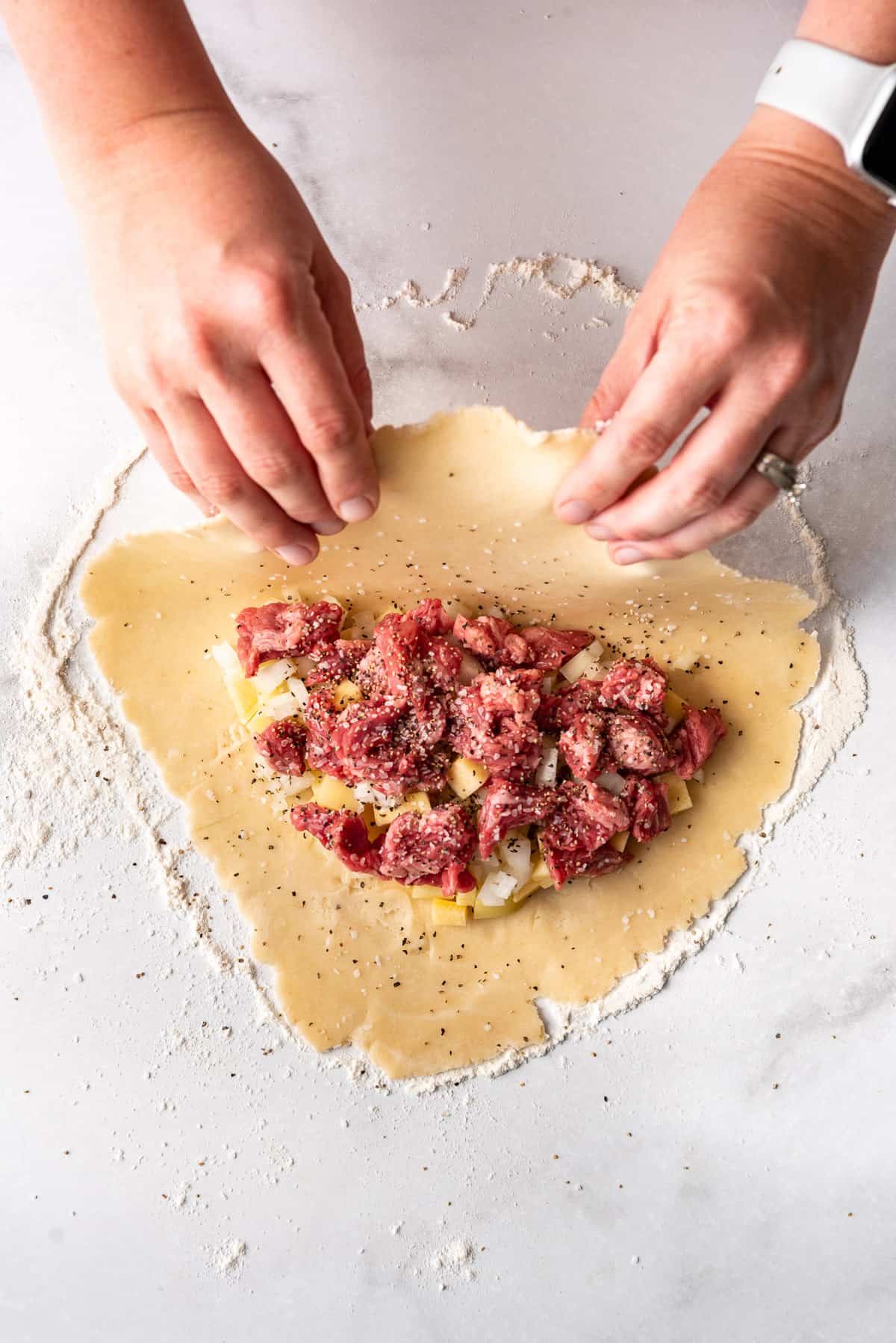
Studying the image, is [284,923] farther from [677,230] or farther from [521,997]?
[677,230]

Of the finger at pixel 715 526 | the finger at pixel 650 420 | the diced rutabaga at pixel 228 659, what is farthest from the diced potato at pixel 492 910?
the finger at pixel 650 420

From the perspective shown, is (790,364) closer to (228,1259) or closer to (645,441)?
(645,441)

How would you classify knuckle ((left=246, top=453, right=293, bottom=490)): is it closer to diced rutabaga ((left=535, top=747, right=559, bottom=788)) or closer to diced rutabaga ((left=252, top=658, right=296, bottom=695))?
diced rutabaga ((left=252, top=658, right=296, bottom=695))

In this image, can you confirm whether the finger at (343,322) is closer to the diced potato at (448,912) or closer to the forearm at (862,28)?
the forearm at (862,28)

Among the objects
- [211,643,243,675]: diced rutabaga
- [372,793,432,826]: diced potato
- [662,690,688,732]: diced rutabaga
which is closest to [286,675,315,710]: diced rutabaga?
[211,643,243,675]: diced rutabaga

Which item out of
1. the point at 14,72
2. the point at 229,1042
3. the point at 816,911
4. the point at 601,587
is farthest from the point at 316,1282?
the point at 14,72

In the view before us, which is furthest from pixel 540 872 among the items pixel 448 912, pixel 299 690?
pixel 299 690

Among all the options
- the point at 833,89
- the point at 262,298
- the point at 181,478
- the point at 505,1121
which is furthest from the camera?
the point at 505,1121

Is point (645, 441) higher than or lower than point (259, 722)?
higher
